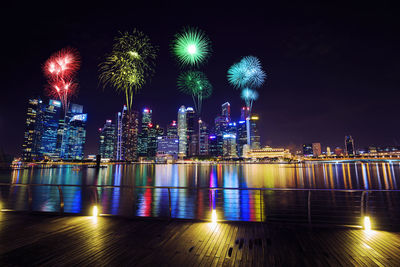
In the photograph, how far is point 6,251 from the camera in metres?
4.88

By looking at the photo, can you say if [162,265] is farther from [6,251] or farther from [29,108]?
[29,108]

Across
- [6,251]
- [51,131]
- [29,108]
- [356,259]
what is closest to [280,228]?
[356,259]

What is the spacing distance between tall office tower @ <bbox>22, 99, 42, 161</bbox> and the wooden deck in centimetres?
19548

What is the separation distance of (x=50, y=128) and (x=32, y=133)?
1372 centimetres

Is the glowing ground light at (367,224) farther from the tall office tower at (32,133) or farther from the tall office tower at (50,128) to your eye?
the tall office tower at (50,128)

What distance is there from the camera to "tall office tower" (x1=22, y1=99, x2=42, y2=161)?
515ft

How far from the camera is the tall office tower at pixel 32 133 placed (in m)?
157

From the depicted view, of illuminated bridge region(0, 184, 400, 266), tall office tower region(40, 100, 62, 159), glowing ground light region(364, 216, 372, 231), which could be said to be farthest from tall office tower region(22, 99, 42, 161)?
glowing ground light region(364, 216, 372, 231)

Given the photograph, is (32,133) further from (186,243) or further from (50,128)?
(186,243)

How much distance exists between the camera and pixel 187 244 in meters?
5.21

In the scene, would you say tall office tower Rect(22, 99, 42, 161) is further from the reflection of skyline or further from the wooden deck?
the wooden deck

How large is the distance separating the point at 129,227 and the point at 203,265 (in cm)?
334

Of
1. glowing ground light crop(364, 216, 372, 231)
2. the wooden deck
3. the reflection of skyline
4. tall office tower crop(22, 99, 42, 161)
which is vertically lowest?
the reflection of skyline

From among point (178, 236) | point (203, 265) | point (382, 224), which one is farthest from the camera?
point (382, 224)
